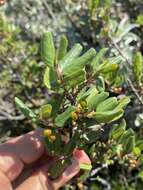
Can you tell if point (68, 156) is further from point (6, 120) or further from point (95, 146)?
point (6, 120)

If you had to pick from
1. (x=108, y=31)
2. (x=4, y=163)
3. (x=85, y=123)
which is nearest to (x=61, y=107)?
(x=85, y=123)

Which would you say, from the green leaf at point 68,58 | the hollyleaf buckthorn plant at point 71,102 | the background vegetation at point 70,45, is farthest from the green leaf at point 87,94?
the background vegetation at point 70,45

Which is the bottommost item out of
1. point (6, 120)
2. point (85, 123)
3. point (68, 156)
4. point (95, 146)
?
point (6, 120)

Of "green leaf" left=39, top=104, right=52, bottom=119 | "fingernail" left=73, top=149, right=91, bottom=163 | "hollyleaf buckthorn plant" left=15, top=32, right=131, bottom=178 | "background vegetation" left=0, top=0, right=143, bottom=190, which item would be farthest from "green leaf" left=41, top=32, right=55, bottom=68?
"background vegetation" left=0, top=0, right=143, bottom=190

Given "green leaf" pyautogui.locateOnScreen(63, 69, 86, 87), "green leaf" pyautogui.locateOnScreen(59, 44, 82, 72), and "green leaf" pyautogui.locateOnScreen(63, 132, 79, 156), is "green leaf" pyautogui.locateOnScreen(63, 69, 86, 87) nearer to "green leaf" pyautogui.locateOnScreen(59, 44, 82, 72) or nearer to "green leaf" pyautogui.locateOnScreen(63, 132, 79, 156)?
"green leaf" pyautogui.locateOnScreen(59, 44, 82, 72)

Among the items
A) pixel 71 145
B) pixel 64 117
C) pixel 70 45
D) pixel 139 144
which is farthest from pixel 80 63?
pixel 70 45

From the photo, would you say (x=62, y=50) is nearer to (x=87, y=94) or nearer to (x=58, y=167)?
(x=87, y=94)
